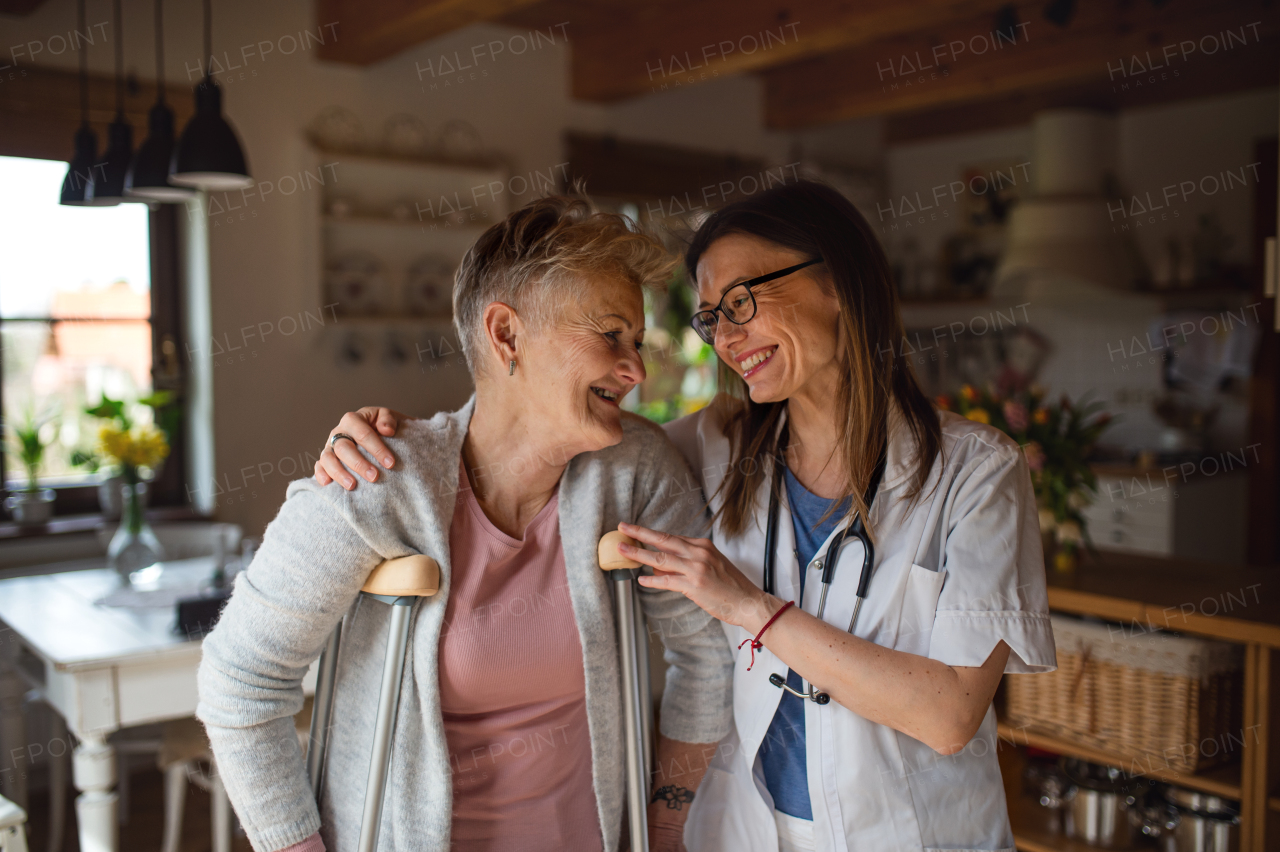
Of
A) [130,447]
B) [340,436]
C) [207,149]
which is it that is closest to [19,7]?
[207,149]

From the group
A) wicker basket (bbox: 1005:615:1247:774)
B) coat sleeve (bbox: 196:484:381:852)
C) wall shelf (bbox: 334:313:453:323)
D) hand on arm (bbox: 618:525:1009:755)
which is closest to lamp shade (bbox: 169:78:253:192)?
wall shelf (bbox: 334:313:453:323)

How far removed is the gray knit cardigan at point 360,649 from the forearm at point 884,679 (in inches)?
9.8

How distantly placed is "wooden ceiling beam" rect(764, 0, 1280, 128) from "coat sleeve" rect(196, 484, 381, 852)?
4.03m

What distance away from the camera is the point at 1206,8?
4.29 meters

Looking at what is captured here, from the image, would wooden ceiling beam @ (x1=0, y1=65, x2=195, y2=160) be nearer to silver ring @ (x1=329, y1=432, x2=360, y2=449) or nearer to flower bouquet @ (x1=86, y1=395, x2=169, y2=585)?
flower bouquet @ (x1=86, y1=395, x2=169, y2=585)

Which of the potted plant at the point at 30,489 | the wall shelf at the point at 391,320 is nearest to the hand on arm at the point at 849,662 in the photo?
the potted plant at the point at 30,489

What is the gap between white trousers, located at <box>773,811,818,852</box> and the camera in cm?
142

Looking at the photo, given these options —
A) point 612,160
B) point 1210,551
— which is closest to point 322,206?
point 612,160

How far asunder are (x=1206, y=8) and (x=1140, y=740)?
3.44 metres

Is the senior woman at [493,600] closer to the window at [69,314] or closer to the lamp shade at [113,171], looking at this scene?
the lamp shade at [113,171]

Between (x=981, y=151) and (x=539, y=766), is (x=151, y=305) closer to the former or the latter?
(x=539, y=766)

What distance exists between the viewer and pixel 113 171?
9.65 feet

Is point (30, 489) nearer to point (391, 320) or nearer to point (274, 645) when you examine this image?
point (391, 320)

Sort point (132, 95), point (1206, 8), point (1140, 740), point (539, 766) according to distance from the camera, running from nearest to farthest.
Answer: point (539, 766), point (1140, 740), point (132, 95), point (1206, 8)
